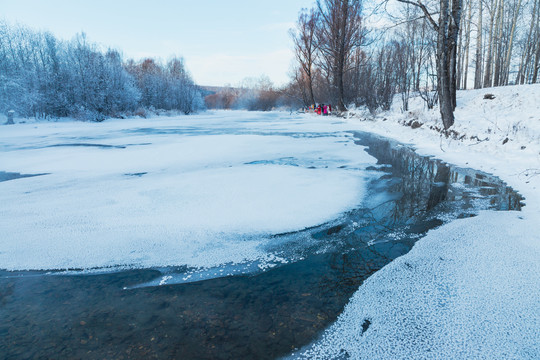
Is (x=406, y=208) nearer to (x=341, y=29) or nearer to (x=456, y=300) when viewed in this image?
(x=456, y=300)

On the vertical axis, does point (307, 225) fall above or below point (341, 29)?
below

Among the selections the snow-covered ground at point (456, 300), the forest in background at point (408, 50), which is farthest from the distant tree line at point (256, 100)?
the snow-covered ground at point (456, 300)

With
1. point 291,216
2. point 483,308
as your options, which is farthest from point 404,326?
point 291,216

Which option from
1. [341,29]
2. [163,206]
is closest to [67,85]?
[341,29]

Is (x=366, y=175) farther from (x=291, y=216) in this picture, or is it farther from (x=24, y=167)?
(x=24, y=167)

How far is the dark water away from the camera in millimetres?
1428

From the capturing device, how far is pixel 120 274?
6.94ft

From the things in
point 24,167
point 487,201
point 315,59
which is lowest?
point 487,201

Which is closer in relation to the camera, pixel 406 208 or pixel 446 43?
pixel 406 208

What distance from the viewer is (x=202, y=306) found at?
1733 millimetres

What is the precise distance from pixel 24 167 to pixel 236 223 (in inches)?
213

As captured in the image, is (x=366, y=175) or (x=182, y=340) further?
(x=366, y=175)

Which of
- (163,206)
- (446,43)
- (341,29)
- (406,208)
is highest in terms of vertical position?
(341,29)

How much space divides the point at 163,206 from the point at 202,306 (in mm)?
1934
